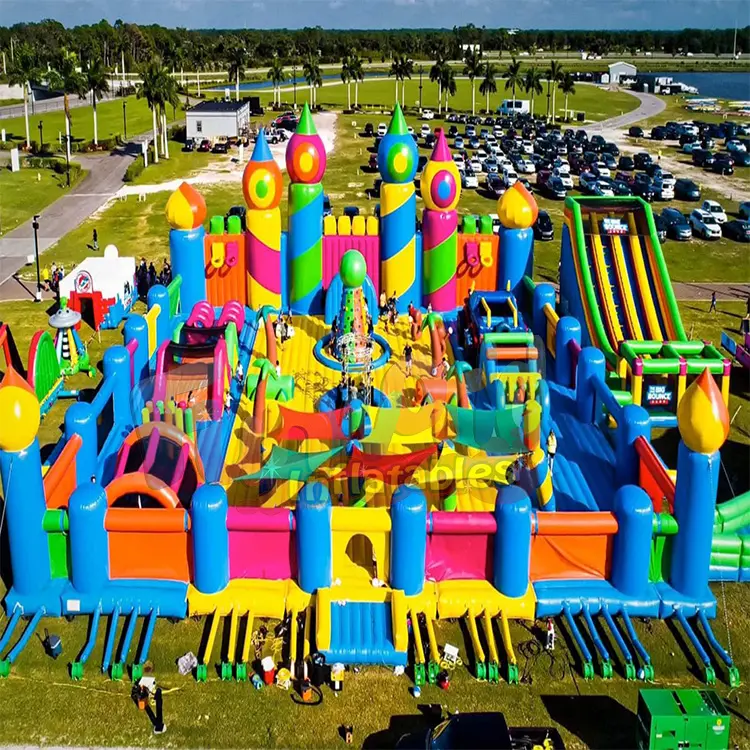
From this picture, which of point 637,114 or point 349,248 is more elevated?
point 637,114

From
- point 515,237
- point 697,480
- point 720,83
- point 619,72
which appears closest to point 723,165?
point 515,237

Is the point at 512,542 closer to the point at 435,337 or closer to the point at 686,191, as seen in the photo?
the point at 435,337

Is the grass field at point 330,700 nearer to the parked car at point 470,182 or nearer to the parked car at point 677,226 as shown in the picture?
the parked car at point 677,226

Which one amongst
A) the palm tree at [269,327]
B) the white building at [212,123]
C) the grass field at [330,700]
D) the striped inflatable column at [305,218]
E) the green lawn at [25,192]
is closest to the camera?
the grass field at [330,700]

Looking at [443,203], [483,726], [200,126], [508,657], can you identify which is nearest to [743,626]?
[508,657]

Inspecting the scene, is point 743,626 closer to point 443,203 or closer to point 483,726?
point 483,726

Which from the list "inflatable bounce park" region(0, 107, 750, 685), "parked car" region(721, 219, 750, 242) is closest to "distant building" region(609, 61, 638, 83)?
"parked car" region(721, 219, 750, 242)

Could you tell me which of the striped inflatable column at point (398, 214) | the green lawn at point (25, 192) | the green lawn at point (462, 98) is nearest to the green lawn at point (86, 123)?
the green lawn at point (25, 192)
